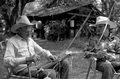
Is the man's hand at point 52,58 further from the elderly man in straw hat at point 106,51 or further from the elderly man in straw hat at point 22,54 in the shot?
the elderly man in straw hat at point 106,51

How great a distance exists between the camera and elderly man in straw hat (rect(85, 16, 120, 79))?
297cm

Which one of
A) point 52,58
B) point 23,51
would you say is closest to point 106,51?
point 52,58

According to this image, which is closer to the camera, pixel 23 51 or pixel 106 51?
pixel 23 51

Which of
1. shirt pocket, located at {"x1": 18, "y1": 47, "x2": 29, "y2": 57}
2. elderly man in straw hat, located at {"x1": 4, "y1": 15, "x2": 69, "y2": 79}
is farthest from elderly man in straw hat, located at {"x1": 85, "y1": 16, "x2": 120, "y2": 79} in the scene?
shirt pocket, located at {"x1": 18, "y1": 47, "x2": 29, "y2": 57}

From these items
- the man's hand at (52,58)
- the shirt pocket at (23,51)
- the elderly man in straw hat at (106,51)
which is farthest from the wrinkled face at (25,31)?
the elderly man in straw hat at (106,51)

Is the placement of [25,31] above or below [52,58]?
above

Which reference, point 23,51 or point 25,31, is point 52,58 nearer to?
point 23,51

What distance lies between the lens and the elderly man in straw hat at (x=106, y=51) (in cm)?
297

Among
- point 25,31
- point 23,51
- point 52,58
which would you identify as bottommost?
point 52,58

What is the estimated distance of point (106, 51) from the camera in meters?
3.13

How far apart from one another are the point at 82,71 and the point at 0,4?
691 centimetres

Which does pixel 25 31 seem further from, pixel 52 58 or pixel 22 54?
pixel 52 58

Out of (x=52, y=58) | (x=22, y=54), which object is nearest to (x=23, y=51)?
(x=22, y=54)

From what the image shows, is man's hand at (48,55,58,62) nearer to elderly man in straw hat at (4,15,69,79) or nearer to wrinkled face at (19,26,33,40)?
elderly man in straw hat at (4,15,69,79)
